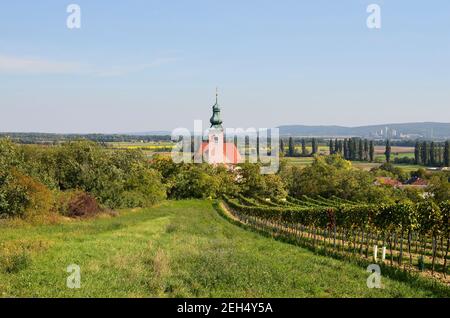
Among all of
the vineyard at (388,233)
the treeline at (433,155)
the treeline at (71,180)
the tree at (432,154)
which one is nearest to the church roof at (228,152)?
the treeline at (71,180)

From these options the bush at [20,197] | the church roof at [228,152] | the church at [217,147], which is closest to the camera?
the bush at [20,197]

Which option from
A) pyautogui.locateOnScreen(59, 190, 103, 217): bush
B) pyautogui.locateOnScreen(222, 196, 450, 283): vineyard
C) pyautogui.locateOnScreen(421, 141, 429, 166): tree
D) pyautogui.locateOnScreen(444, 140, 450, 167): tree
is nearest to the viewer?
pyautogui.locateOnScreen(222, 196, 450, 283): vineyard

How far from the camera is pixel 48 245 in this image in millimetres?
21984

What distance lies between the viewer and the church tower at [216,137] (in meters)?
130

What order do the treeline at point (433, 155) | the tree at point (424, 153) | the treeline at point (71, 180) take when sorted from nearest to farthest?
1. the treeline at point (71, 180)
2. the treeline at point (433, 155)
3. the tree at point (424, 153)

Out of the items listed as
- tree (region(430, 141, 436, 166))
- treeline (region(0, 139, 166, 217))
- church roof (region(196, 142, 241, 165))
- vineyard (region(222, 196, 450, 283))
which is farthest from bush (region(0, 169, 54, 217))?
tree (region(430, 141, 436, 166))

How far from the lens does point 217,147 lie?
133250 mm

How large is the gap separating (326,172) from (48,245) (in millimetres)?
90025

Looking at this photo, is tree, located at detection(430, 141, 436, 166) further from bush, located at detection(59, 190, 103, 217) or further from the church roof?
Result: bush, located at detection(59, 190, 103, 217)

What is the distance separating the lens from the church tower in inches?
5138

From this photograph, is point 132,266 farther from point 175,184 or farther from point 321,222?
point 175,184

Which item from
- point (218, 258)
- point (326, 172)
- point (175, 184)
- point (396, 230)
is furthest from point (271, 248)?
point (326, 172)

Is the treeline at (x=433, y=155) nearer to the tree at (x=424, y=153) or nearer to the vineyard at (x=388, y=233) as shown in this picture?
the tree at (x=424, y=153)

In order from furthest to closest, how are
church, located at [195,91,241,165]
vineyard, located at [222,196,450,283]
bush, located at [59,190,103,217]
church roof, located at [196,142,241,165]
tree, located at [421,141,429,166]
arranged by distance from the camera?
tree, located at [421,141,429,166] → church roof, located at [196,142,241,165] → church, located at [195,91,241,165] → bush, located at [59,190,103,217] → vineyard, located at [222,196,450,283]
